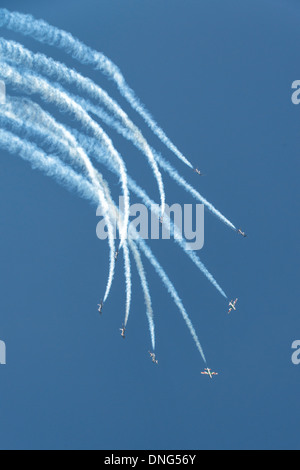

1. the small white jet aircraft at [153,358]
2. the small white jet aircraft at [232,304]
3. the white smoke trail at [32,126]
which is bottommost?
the small white jet aircraft at [153,358]

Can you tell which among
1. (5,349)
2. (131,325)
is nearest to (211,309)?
(131,325)

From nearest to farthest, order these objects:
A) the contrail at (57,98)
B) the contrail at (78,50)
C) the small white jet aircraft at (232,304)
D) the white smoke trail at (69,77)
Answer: the contrail at (57,98), the white smoke trail at (69,77), the contrail at (78,50), the small white jet aircraft at (232,304)

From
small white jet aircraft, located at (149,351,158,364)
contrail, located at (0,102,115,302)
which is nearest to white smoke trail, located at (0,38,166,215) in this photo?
contrail, located at (0,102,115,302)

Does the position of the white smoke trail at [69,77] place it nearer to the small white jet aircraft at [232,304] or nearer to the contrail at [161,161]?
the contrail at [161,161]

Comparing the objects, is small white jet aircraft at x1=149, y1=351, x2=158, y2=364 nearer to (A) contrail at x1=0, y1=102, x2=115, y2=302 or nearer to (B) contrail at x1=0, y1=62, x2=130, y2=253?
(A) contrail at x1=0, y1=102, x2=115, y2=302

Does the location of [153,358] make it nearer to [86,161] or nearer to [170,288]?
[170,288]

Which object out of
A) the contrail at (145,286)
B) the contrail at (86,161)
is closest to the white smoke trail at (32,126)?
the contrail at (86,161)

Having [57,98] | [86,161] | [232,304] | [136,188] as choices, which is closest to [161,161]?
[136,188]
